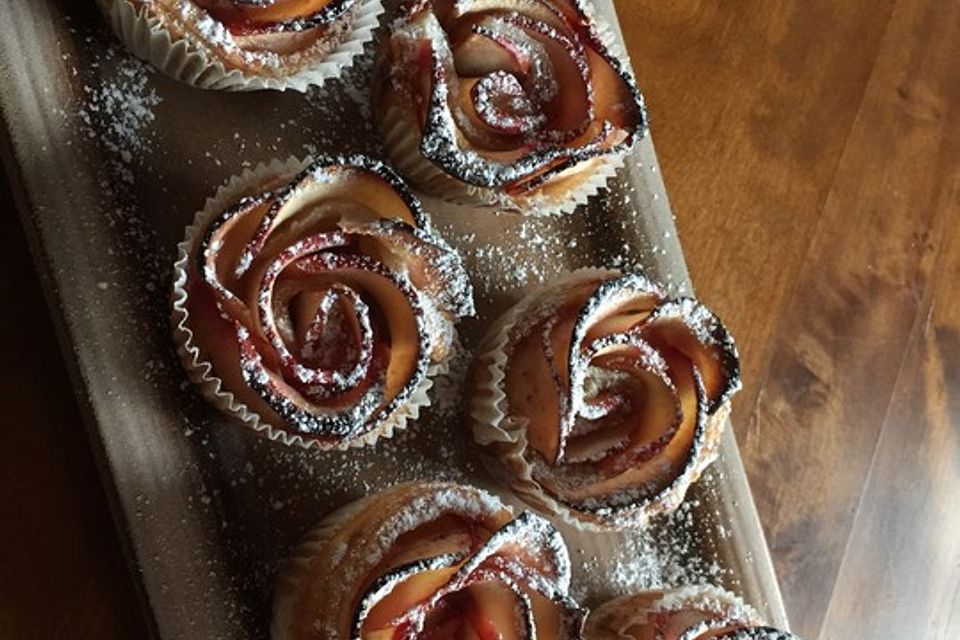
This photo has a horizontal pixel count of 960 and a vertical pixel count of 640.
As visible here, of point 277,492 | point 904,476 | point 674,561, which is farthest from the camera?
point 904,476

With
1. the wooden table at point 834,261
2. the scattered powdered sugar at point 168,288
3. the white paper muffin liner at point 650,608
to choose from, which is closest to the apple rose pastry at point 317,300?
the scattered powdered sugar at point 168,288

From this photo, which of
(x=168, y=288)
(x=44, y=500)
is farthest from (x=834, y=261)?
(x=44, y=500)

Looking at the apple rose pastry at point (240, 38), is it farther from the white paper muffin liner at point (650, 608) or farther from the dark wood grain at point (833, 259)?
the white paper muffin liner at point (650, 608)

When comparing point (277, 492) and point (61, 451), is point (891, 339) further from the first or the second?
point (61, 451)

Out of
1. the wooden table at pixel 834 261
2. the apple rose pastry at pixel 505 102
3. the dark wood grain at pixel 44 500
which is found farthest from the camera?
the wooden table at pixel 834 261

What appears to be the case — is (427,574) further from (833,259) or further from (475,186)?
(833,259)

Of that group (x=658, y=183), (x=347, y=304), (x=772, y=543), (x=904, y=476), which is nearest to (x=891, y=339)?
(x=904, y=476)
